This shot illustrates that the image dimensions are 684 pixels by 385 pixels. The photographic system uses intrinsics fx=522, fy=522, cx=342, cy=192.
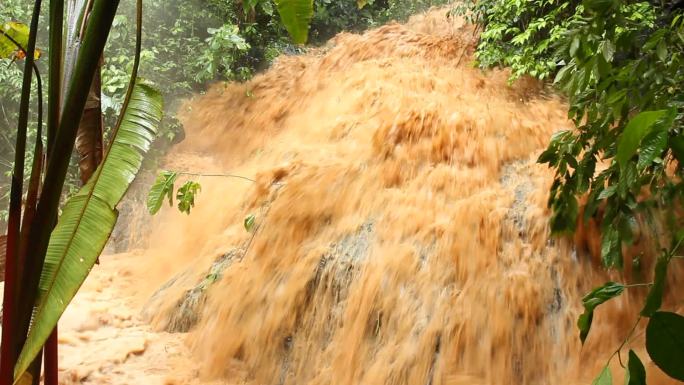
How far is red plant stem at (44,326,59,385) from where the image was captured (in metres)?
1.05

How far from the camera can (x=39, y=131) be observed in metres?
0.91

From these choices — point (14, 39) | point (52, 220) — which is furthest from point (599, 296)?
point (14, 39)

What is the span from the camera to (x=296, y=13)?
124 cm

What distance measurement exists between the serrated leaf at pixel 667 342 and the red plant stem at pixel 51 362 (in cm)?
105

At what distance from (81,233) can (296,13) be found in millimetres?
681

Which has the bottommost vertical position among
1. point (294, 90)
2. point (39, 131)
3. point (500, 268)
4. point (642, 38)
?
point (500, 268)

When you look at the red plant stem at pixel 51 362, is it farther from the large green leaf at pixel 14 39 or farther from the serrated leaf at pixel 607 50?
the serrated leaf at pixel 607 50

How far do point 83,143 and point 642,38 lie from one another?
2356 millimetres

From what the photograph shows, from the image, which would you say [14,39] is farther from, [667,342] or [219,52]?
[219,52]

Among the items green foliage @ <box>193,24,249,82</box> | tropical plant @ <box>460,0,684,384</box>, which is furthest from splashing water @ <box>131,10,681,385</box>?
green foliage @ <box>193,24,249,82</box>

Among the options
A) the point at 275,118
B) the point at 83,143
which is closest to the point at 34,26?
the point at 83,143

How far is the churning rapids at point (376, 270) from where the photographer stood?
7.93 ft

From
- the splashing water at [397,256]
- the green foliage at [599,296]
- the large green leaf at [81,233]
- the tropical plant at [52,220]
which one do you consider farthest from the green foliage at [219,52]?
the green foliage at [599,296]

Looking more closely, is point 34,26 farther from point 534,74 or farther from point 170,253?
point 534,74
